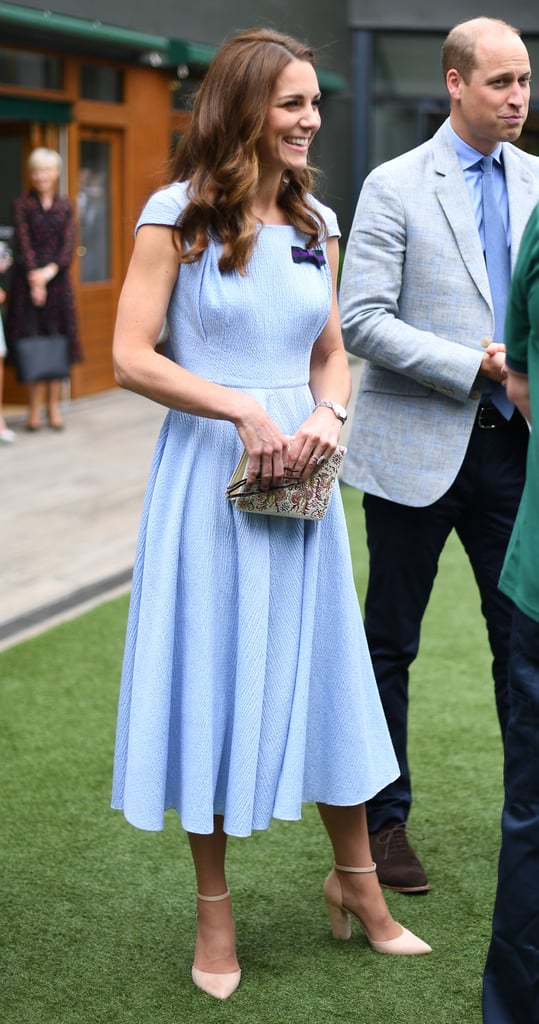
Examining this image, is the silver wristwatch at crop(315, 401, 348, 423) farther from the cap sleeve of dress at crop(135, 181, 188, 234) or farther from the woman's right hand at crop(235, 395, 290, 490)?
the cap sleeve of dress at crop(135, 181, 188, 234)

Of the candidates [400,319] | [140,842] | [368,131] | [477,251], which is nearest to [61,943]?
[140,842]

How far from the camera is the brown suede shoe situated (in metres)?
3.28

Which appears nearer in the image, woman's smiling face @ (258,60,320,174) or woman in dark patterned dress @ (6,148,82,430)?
woman's smiling face @ (258,60,320,174)

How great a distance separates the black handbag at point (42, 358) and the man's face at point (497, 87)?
6961mm

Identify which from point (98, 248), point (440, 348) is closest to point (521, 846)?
point (440, 348)

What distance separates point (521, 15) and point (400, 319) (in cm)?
1450

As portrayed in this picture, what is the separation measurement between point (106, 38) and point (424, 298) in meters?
8.49

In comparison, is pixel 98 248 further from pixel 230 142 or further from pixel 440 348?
pixel 230 142

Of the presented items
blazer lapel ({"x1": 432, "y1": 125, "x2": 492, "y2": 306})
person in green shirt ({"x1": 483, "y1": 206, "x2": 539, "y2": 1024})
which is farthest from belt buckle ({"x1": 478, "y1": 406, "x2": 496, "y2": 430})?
person in green shirt ({"x1": 483, "y1": 206, "x2": 539, "y2": 1024})

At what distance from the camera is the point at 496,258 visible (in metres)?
3.08

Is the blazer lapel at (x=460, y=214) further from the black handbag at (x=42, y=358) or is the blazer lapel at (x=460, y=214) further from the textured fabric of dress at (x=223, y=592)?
the black handbag at (x=42, y=358)

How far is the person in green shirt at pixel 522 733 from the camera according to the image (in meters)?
2.16

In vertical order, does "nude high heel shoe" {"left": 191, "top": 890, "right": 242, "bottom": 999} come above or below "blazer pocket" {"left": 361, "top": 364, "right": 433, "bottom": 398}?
below

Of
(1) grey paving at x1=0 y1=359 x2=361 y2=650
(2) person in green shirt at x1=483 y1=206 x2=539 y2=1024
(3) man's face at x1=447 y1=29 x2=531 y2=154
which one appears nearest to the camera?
(2) person in green shirt at x1=483 y1=206 x2=539 y2=1024
